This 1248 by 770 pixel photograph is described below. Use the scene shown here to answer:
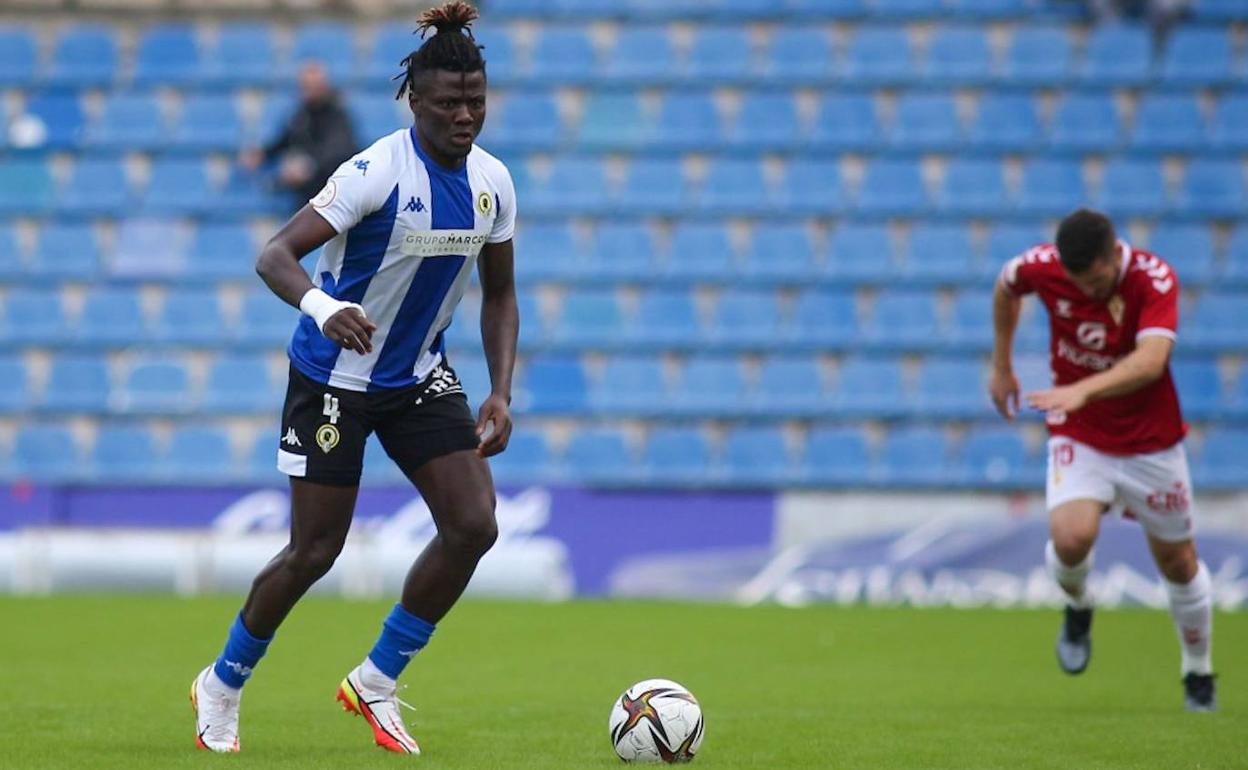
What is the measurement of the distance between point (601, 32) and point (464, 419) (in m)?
14.3

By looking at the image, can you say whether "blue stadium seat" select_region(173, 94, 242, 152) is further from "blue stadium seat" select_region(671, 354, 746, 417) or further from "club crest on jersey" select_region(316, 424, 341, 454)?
"club crest on jersey" select_region(316, 424, 341, 454)

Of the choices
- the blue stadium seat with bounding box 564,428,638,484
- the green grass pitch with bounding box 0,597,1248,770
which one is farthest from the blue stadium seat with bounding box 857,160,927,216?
the green grass pitch with bounding box 0,597,1248,770

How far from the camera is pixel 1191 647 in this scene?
8797 millimetres

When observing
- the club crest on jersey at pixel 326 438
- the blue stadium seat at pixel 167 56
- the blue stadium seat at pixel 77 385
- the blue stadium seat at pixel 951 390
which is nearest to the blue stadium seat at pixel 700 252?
the blue stadium seat at pixel 951 390

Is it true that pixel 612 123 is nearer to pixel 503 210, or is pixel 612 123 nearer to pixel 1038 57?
pixel 1038 57

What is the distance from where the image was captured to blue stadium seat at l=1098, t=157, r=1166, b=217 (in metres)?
19.0

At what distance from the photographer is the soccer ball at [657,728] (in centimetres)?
628

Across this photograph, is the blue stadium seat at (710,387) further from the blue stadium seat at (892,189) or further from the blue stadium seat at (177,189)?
the blue stadium seat at (177,189)

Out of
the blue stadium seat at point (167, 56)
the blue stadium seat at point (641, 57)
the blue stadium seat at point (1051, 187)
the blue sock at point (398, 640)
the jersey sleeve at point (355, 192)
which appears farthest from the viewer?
the blue stadium seat at point (167, 56)

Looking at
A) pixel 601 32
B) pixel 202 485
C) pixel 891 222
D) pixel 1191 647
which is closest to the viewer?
pixel 1191 647

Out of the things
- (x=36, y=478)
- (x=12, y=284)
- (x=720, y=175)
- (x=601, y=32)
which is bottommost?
(x=36, y=478)

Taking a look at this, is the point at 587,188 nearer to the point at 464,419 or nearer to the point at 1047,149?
the point at 1047,149

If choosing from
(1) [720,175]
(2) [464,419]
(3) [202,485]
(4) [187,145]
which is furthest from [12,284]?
(2) [464,419]

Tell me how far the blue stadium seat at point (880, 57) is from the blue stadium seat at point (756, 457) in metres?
4.53
